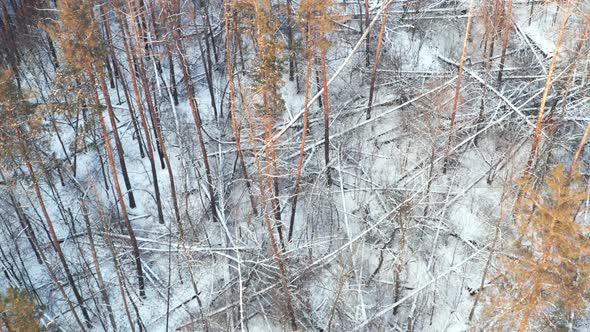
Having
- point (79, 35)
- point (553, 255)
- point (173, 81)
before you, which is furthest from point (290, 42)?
point (553, 255)

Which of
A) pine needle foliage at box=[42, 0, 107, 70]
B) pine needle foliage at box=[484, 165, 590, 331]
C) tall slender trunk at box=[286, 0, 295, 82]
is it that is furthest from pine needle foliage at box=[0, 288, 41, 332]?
tall slender trunk at box=[286, 0, 295, 82]

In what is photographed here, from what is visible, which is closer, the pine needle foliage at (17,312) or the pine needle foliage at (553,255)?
the pine needle foliage at (553,255)

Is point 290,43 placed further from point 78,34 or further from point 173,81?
point 78,34

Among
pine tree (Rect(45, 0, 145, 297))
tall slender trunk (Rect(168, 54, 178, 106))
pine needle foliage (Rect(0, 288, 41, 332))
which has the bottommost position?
pine needle foliage (Rect(0, 288, 41, 332))

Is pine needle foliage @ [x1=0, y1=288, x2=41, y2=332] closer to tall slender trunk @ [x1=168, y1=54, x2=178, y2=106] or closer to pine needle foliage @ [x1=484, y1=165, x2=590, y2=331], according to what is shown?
pine needle foliage @ [x1=484, y1=165, x2=590, y2=331]

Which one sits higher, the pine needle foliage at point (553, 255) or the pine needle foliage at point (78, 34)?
the pine needle foliage at point (78, 34)

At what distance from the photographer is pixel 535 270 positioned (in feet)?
45.7

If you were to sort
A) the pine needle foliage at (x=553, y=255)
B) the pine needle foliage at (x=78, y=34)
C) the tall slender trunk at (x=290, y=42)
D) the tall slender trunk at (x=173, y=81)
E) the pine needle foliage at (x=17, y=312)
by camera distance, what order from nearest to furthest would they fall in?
the pine needle foliage at (x=553, y=255) → the pine needle foliage at (x=17, y=312) → the pine needle foliage at (x=78, y=34) → the tall slender trunk at (x=290, y=42) → the tall slender trunk at (x=173, y=81)

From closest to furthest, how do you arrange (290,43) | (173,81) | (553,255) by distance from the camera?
1. (553,255)
2. (290,43)
3. (173,81)

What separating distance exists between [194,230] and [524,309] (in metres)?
13.0

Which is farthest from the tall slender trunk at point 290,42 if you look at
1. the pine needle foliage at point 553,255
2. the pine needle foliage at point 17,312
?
the pine needle foliage at point 17,312

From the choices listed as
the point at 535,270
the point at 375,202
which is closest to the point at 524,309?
the point at 535,270

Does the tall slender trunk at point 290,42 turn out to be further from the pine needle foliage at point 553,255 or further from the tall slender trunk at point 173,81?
the pine needle foliage at point 553,255

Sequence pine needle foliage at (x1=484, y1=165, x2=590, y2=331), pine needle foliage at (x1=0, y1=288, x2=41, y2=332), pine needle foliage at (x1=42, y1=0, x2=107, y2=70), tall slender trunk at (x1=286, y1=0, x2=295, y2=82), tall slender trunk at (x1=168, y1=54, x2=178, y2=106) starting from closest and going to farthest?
1. pine needle foliage at (x1=484, y1=165, x2=590, y2=331)
2. pine needle foliage at (x1=0, y1=288, x2=41, y2=332)
3. pine needle foliage at (x1=42, y1=0, x2=107, y2=70)
4. tall slender trunk at (x1=286, y1=0, x2=295, y2=82)
5. tall slender trunk at (x1=168, y1=54, x2=178, y2=106)
